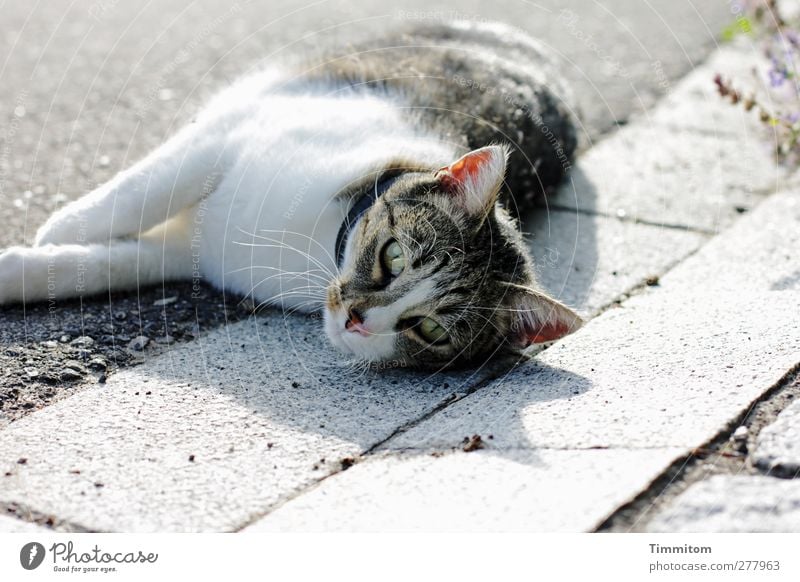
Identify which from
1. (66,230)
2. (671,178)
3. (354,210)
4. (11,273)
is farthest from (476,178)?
(671,178)

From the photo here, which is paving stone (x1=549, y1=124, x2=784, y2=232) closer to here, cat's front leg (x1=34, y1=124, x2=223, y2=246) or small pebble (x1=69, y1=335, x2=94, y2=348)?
cat's front leg (x1=34, y1=124, x2=223, y2=246)

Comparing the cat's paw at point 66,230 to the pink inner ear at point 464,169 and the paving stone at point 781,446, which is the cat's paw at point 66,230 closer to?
the pink inner ear at point 464,169

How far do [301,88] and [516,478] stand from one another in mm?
2411

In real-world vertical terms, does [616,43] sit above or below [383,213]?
above

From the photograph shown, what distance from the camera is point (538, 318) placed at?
3.31m

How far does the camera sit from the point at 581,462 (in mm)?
2576

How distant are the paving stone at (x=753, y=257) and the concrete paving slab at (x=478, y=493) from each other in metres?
1.63

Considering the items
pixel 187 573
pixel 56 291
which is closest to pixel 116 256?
pixel 56 291

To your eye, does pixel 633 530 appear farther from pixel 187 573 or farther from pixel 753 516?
pixel 187 573

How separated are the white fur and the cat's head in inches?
12.2

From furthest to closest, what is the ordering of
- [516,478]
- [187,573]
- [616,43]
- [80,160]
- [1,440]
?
[616,43]
[80,160]
[1,440]
[516,478]
[187,573]

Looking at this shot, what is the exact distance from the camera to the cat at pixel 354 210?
3.28 m

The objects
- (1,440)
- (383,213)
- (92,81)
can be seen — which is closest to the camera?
(1,440)

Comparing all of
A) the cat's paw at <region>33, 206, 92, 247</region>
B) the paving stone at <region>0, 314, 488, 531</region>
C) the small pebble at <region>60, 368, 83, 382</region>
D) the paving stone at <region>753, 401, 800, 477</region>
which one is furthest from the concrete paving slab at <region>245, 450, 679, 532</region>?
the cat's paw at <region>33, 206, 92, 247</region>
